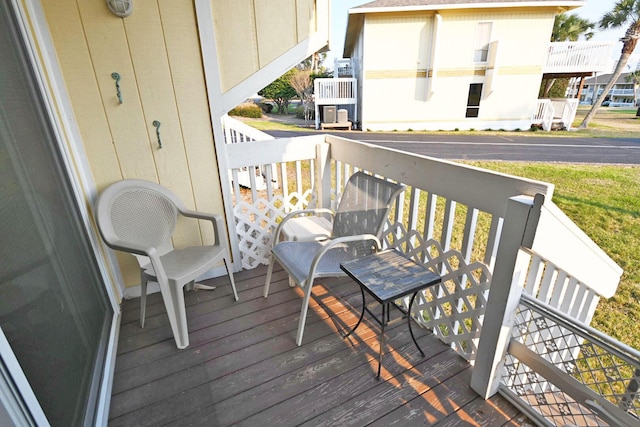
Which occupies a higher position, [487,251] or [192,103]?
[192,103]

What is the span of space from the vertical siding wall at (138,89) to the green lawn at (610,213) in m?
3.84

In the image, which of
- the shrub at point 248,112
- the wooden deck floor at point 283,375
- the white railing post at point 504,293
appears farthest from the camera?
the shrub at point 248,112

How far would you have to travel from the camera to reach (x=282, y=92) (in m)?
20.6

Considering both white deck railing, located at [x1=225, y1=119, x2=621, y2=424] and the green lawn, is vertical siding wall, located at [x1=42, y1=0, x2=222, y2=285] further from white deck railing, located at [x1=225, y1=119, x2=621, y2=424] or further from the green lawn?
the green lawn

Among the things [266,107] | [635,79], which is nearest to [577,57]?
[266,107]

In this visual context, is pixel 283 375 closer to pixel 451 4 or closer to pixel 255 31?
pixel 255 31

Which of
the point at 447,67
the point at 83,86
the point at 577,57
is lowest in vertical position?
the point at 83,86

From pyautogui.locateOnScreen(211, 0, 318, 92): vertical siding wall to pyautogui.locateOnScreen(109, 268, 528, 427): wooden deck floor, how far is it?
1.77m

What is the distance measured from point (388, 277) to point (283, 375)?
2.62 ft

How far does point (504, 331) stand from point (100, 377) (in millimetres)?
1995

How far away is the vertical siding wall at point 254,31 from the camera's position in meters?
2.12

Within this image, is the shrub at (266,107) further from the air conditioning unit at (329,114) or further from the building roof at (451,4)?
the building roof at (451,4)

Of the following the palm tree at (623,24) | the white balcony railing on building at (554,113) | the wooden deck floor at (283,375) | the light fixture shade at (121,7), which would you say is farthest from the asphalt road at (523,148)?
the light fixture shade at (121,7)

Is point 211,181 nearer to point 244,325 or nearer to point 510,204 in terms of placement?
point 244,325
